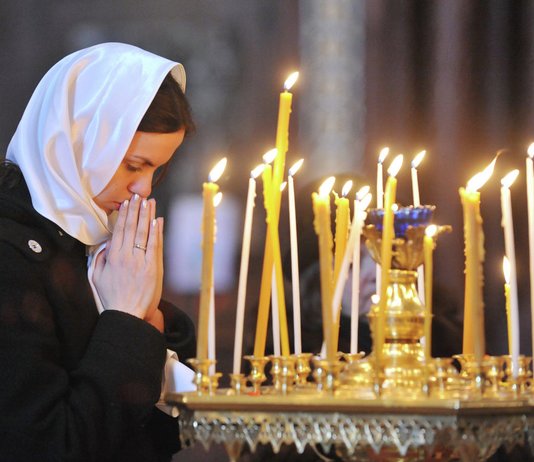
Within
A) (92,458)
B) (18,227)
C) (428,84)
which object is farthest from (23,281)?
(428,84)

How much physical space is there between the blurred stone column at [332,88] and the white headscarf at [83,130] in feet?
2.42

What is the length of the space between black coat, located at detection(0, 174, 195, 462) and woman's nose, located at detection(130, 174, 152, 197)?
0.13 metres

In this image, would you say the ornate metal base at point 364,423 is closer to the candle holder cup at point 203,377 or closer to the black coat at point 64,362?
the candle holder cup at point 203,377

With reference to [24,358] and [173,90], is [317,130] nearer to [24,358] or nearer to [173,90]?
[173,90]

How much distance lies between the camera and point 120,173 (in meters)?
1.59

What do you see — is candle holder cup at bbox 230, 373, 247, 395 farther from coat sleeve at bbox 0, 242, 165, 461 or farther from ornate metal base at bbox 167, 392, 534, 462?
coat sleeve at bbox 0, 242, 165, 461

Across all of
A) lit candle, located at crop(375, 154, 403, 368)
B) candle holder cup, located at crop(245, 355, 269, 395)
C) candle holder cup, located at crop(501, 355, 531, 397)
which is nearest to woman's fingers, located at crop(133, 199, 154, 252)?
candle holder cup, located at crop(245, 355, 269, 395)

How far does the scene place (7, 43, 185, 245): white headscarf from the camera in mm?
1514

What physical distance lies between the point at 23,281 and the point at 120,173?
10.8 inches

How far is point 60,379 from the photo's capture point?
1.34 m

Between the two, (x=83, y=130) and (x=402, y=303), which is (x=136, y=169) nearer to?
(x=83, y=130)

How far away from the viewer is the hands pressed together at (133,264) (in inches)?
58.8

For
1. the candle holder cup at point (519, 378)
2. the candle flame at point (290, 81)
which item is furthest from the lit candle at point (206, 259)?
the candle holder cup at point (519, 378)

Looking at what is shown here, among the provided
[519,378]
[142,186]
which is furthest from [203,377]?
[142,186]
